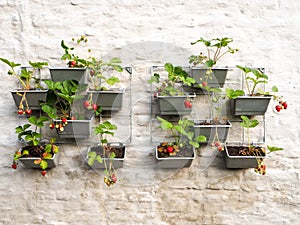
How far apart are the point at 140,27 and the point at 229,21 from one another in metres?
0.54

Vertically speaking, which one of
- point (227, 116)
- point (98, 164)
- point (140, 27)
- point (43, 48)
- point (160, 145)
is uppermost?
point (140, 27)

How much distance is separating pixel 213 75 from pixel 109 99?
60 centimetres

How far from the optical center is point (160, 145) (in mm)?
1709

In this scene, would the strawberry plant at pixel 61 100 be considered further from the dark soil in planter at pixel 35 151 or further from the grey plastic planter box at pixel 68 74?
the dark soil in planter at pixel 35 151

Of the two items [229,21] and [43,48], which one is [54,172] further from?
[229,21]

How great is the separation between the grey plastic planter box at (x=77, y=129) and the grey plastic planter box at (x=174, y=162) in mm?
402

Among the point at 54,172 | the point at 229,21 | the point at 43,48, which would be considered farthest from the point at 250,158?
the point at 43,48

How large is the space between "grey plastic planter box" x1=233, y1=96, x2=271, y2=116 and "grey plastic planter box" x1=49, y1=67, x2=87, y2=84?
2.85ft

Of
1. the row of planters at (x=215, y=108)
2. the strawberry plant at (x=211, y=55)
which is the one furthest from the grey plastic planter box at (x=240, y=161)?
the strawberry plant at (x=211, y=55)

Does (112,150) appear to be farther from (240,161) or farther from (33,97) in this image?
(240,161)

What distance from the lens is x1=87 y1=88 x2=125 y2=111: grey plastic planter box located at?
1628 mm

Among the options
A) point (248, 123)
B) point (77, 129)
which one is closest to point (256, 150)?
point (248, 123)

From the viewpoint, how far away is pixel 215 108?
68.4 inches

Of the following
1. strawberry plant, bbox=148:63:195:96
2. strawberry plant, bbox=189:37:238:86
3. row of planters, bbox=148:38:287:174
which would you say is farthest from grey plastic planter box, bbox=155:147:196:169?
strawberry plant, bbox=189:37:238:86
